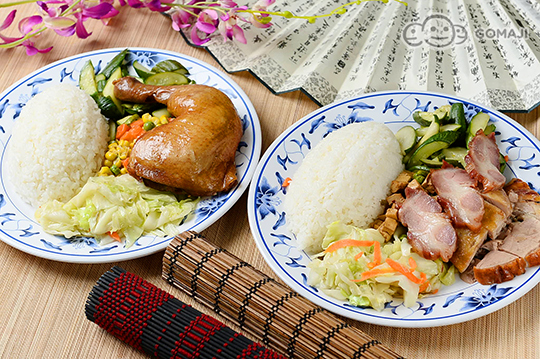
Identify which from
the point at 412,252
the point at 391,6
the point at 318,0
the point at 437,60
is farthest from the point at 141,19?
the point at 412,252

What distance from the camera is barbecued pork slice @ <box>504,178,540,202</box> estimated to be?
2527 mm

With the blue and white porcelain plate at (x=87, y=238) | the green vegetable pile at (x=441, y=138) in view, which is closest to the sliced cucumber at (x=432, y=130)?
the green vegetable pile at (x=441, y=138)

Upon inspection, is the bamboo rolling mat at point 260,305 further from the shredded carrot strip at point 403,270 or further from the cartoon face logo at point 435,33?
the cartoon face logo at point 435,33

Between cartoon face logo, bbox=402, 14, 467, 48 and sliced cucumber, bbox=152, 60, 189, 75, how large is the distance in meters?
1.64

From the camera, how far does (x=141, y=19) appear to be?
4.29 m

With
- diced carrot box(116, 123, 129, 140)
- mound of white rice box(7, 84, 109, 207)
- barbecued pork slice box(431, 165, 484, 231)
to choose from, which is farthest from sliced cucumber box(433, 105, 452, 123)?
mound of white rice box(7, 84, 109, 207)

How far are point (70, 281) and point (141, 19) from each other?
2.53 metres

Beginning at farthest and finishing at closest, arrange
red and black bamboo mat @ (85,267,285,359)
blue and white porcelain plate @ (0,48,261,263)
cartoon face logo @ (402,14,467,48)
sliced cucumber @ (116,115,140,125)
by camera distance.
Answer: cartoon face logo @ (402,14,467,48)
sliced cucumber @ (116,115,140,125)
blue and white porcelain plate @ (0,48,261,263)
red and black bamboo mat @ (85,267,285,359)

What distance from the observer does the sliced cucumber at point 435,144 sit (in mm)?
2758

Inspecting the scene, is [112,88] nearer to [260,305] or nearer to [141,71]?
[141,71]

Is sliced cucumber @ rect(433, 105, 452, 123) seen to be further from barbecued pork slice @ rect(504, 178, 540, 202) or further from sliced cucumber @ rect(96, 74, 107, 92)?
sliced cucumber @ rect(96, 74, 107, 92)

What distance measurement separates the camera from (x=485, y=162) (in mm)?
2555

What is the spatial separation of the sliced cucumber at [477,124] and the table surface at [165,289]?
A: 0.52m

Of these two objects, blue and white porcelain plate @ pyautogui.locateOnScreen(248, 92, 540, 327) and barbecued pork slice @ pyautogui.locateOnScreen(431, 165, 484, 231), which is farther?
barbecued pork slice @ pyautogui.locateOnScreen(431, 165, 484, 231)
